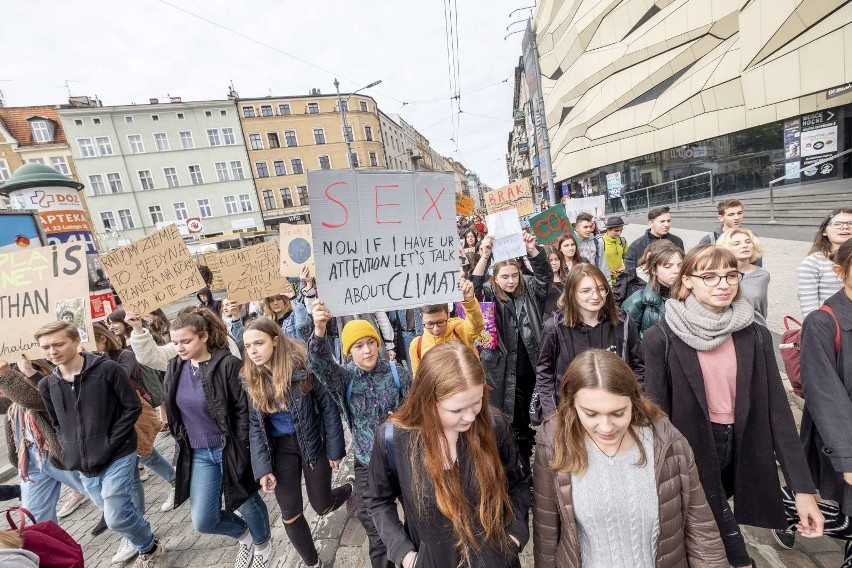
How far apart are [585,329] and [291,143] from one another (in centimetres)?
4469

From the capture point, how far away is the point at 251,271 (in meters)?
4.32

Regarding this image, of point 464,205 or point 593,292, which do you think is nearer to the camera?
point 593,292

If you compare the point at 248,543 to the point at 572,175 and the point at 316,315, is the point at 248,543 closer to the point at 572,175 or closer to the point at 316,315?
the point at 316,315

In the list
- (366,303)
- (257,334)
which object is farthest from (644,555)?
(257,334)

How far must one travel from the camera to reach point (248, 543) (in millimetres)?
2980

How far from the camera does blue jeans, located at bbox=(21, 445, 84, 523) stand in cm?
308

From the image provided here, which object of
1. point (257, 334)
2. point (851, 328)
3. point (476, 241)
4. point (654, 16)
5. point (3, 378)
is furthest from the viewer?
point (654, 16)

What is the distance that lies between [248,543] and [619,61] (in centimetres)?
2832

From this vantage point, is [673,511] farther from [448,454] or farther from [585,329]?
[585,329]

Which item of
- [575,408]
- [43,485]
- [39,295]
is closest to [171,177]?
[39,295]

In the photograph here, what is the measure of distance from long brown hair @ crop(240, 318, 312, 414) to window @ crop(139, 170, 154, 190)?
43.0m

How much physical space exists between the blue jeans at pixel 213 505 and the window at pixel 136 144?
43236 millimetres

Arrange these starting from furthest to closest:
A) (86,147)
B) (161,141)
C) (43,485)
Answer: (161,141) < (86,147) < (43,485)

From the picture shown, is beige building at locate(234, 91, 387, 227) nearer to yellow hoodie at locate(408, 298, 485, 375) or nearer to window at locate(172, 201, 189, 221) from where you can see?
window at locate(172, 201, 189, 221)
